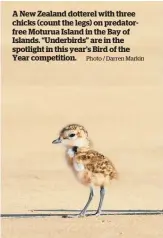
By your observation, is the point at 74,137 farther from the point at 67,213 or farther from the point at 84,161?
the point at 67,213

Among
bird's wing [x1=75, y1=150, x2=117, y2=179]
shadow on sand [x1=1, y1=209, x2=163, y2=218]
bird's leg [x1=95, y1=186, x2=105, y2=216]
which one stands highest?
bird's wing [x1=75, y1=150, x2=117, y2=179]

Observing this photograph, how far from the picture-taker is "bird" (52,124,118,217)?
261 cm

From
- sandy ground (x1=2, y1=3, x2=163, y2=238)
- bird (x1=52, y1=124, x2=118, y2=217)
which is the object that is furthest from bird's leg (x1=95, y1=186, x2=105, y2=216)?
sandy ground (x1=2, y1=3, x2=163, y2=238)

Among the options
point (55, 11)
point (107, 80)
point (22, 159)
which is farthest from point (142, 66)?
point (22, 159)

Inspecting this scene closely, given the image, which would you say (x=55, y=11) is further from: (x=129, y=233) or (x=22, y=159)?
(x=129, y=233)

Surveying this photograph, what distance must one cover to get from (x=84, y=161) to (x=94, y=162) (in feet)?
0.13

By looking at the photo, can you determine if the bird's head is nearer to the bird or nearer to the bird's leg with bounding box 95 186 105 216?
the bird

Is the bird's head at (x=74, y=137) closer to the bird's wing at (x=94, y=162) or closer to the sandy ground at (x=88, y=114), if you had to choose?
the bird's wing at (x=94, y=162)

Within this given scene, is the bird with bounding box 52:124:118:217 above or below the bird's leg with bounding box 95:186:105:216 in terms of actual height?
above

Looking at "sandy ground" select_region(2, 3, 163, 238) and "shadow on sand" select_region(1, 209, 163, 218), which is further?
"sandy ground" select_region(2, 3, 163, 238)

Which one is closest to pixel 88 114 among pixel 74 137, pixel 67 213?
pixel 74 137

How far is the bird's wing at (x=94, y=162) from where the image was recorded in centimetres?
261

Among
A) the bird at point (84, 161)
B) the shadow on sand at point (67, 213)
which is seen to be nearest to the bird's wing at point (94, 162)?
the bird at point (84, 161)

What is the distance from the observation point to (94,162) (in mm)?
2613
